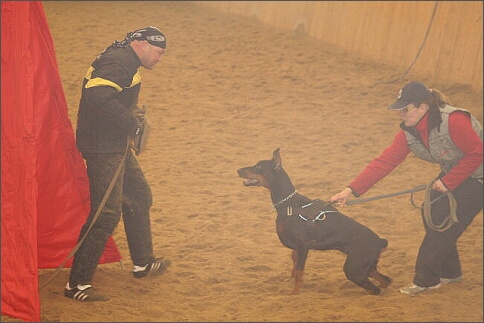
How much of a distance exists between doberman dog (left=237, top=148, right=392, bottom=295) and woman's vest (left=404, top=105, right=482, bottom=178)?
2.09 ft

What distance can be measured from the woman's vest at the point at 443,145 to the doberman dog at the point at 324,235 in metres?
0.64

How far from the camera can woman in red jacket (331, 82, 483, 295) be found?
18.6ft

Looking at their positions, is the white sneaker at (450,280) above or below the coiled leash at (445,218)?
below

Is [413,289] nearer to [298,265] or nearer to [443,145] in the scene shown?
[298,265]

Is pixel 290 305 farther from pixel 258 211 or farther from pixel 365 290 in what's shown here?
pixel 258 211

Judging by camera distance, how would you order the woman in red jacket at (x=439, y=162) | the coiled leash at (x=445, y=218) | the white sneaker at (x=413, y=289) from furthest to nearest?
the white sneaker at (x=413, y=289), the coiled leash at (x=445, y=218), the woman in red jacket at (x=439, y=162)

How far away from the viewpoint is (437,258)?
5.93m

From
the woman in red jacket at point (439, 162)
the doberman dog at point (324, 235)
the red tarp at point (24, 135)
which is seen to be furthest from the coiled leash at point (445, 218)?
the red tarp at point (24, 135)

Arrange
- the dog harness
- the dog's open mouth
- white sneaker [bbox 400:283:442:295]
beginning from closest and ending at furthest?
the dog harness, white sneaker [bbox 400:283:442:295], the dog's open mouth

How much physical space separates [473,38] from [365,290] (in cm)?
542

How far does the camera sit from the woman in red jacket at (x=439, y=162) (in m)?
5.66

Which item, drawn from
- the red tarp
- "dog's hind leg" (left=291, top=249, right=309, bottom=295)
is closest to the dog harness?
"dog's hind leg" (left=291, top=249, right=309, bottom=295)

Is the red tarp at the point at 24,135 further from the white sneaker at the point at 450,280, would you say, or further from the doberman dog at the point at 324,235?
the white sneaker at the point at 450,280

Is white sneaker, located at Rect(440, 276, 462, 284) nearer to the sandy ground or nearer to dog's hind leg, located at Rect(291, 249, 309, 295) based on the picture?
the sandy ground
